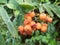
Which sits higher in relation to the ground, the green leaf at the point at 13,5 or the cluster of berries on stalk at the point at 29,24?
the green leaf at the point at 13,5

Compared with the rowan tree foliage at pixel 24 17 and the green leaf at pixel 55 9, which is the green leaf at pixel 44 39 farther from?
the green leaf at pixel 55 9

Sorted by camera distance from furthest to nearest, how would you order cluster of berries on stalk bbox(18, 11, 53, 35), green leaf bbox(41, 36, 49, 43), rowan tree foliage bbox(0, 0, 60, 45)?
green leaf bbox(41, 36, 49, 43), cluster of berries on stalk bbox(18, 11, 53, 35), rowan tree foliage bbox(0, 0, 60, 45)

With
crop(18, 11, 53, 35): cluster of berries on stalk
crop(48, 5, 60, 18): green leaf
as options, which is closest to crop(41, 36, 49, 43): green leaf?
crop(18, 11, 53, 35): cluster of berries on stalk

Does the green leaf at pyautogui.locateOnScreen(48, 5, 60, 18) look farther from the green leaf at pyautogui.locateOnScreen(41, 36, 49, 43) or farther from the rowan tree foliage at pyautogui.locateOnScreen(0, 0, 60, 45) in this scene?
the green leaf at pyautogui.locateOnScreen(41, 36, 49, 43)

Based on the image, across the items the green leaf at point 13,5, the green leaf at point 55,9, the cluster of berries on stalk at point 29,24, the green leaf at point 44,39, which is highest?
the green leaf at point 13,5

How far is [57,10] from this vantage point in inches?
33.0

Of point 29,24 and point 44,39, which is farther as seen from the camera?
point 44,39

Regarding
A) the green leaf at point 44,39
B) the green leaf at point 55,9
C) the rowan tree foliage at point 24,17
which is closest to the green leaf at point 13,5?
the rowan tree foliage at point 24,17

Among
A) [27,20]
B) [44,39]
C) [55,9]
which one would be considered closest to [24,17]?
[27,20]

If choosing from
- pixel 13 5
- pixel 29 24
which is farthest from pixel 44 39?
pixel 13 5

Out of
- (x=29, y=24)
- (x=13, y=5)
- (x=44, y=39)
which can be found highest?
(x=13, y=5)

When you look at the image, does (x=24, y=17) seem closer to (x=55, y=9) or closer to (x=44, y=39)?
(x=55, y=9)

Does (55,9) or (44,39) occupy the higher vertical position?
(55,9)

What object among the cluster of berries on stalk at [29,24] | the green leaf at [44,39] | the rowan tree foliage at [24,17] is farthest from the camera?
the green leaf at [44,39]
